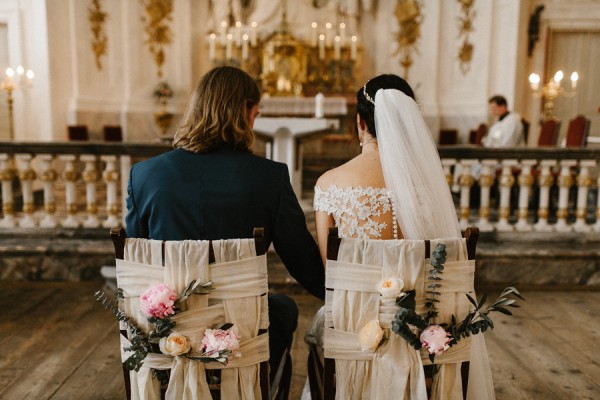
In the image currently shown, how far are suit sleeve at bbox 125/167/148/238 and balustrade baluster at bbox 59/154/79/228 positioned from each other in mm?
2724

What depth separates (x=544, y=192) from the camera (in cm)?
459

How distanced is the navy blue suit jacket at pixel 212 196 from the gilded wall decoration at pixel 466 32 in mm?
7864

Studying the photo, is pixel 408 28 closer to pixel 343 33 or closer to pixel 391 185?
pixel 343 33

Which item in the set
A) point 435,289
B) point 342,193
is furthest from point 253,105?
point 435,289

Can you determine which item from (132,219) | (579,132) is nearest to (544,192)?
(579,132)

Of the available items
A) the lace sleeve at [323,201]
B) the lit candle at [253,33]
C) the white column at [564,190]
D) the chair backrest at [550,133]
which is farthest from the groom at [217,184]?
the lit candle at [253,33]

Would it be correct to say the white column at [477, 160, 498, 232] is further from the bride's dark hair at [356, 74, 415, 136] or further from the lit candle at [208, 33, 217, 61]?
the lit candle at [208, 33, 217, 61]

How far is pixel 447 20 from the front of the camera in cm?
905

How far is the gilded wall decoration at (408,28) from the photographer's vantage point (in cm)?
915

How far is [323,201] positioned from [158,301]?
2.41 ft

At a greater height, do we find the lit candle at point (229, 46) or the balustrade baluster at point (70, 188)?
the lit candle at point (229, 46)

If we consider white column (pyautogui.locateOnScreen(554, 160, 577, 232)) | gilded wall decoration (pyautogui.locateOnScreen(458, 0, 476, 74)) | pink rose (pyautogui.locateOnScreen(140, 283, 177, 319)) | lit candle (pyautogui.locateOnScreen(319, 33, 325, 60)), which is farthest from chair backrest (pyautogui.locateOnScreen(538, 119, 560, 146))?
pink rose (pyautogui.locateOnScreen(140, 283, 177, 319))

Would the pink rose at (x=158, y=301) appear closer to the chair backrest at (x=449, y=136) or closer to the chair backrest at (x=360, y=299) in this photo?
the chair backrest at (x=360, y=299)

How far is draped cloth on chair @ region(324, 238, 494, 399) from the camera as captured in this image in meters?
1.54
